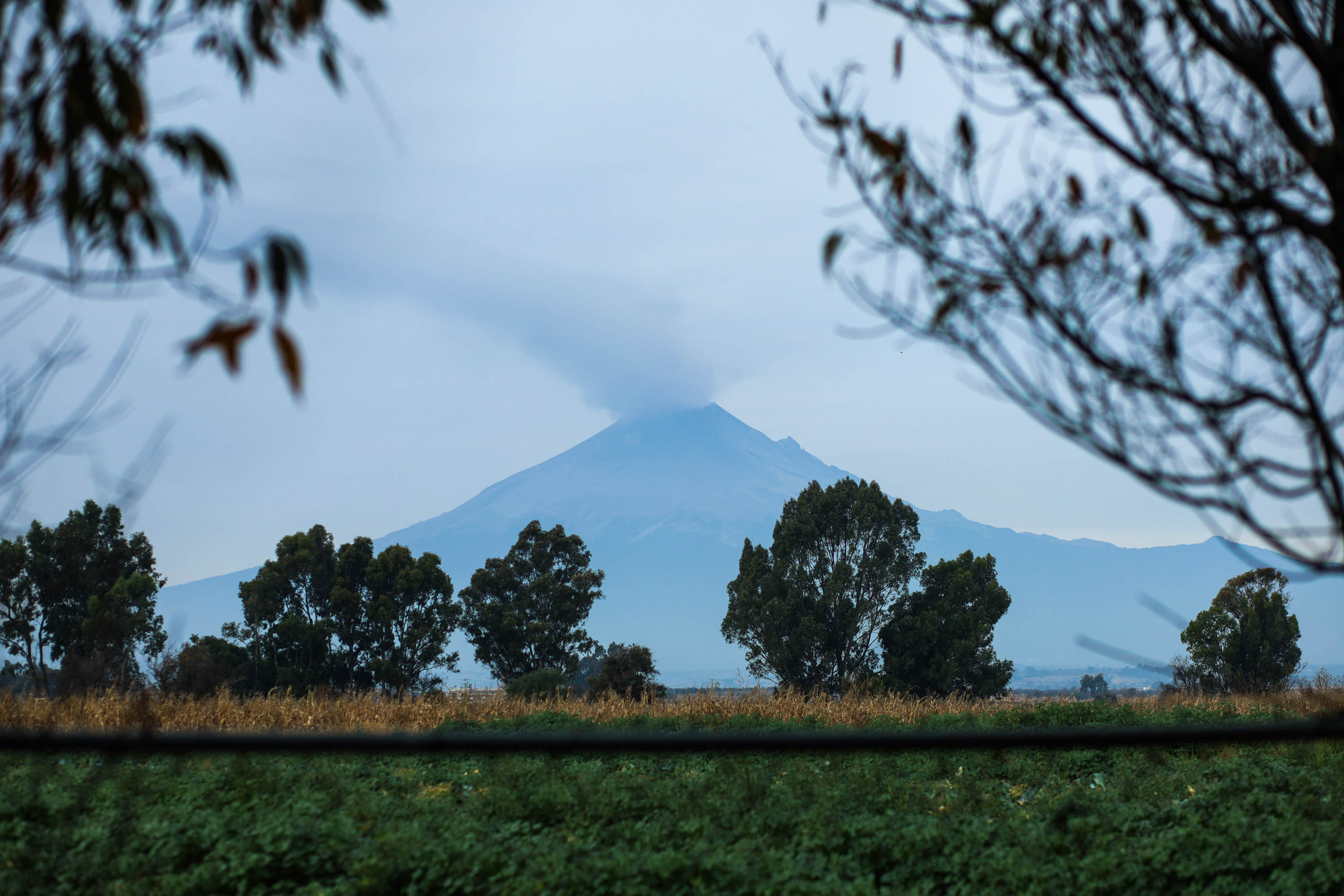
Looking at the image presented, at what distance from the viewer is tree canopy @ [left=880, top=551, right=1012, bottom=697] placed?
2978cm

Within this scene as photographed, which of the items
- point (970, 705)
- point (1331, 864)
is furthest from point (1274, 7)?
point (970, 705)

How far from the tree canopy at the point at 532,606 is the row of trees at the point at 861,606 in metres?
7.04

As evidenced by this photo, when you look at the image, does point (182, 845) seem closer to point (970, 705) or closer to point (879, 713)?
point (879, 713)

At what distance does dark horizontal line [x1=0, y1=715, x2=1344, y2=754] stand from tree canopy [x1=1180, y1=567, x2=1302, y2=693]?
3027cm

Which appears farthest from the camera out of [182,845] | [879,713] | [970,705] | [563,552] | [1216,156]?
[563,552]

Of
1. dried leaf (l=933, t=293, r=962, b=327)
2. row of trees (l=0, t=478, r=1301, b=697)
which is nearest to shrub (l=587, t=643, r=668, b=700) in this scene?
row of trees (l=0, t=478, r=1301, b=697)

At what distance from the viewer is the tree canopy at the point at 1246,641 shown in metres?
28.4

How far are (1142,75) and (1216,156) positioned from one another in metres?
0.30

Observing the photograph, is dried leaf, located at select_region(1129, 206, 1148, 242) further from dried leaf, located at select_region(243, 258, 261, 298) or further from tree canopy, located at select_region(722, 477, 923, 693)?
tree canopy, located at select_region(722, 477, 923, 693)

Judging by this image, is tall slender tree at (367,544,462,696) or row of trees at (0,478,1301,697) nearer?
row of trees at (0,478,1301,697)

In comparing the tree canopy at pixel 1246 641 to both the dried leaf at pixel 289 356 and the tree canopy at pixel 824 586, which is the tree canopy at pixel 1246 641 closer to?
the tree canopy at pixel 824 586

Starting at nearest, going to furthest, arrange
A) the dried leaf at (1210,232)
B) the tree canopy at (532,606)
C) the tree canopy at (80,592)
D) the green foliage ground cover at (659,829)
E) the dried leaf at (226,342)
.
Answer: the dried leaf at (226,342) < the dried leaf at (1210,232) < the green foliage ground cover at (659,829) < the tree canopy at (80,592) < the tree canopy at (532,606)

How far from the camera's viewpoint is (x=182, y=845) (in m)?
5.70

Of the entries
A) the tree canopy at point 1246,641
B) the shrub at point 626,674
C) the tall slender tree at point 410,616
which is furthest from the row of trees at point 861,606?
the tall slender tree at point 410,616
